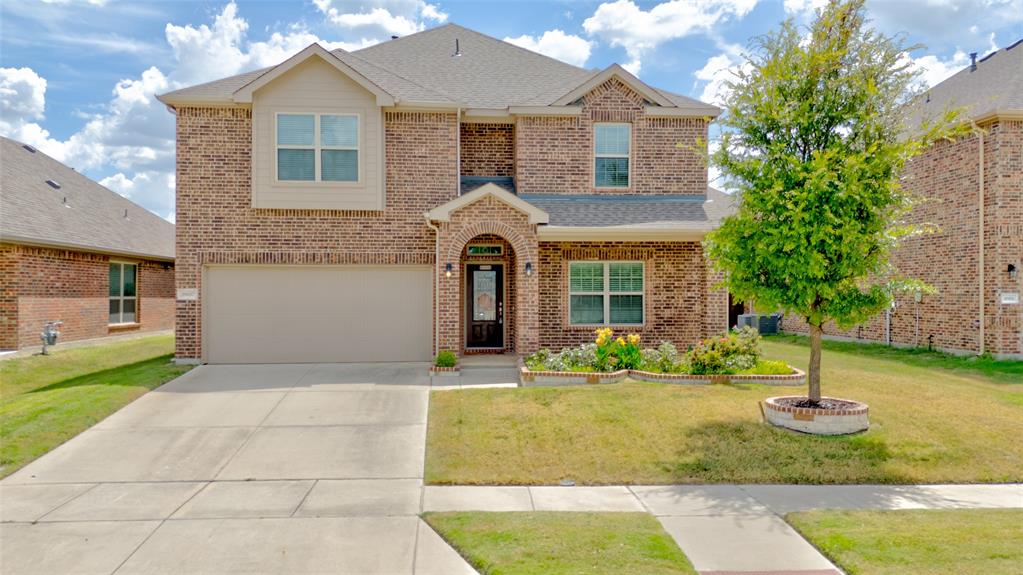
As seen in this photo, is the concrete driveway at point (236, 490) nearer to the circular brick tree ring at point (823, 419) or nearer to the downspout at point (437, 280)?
the downspout at point (437, 280)

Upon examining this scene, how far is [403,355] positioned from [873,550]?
1066 centimetres

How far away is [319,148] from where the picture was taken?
1385cm

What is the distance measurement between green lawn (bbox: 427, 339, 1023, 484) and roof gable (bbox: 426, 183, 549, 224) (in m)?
4.06

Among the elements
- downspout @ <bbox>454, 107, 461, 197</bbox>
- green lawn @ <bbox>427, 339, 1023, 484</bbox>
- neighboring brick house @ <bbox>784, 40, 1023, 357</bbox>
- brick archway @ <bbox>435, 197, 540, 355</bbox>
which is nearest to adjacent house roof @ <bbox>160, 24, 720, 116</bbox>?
downspout @ <bbox>454, 107, 461, 197</bbox>

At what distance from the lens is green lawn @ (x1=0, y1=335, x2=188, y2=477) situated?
8.53m

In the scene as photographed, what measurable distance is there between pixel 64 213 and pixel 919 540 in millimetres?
21695

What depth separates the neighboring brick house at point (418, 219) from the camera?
44.8ft

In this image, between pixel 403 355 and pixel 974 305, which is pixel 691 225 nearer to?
pixel 403 355

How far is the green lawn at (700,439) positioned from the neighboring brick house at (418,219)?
3.59 meters

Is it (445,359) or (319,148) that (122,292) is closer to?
(319,148)

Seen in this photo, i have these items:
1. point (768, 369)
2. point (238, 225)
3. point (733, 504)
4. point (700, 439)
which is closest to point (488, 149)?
point (238, 225)

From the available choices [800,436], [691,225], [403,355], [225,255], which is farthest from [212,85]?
[800,436]

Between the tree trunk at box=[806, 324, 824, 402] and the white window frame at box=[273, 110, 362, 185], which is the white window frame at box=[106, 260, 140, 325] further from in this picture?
the tree trunk at box=[806, 324, 824, 402]

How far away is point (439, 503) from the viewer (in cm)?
A: 654
